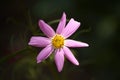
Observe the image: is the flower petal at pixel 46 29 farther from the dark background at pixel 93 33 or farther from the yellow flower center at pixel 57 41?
the dark background at pixel 93 33

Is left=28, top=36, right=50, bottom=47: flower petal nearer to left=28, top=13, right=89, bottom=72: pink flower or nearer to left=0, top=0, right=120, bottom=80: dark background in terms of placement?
left=28, top=13, right=89, bottom=72: pink flower

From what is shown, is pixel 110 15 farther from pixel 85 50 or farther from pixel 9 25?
pixel 9 25

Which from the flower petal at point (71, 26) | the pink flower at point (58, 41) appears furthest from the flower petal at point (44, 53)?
the flower petal at point (71, 26)

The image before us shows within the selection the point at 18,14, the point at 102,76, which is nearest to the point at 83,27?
the point at 102,76

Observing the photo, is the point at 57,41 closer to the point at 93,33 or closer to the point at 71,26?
the point at 71,26

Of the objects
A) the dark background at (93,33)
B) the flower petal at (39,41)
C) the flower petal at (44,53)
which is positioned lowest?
the dark background at (93,33)

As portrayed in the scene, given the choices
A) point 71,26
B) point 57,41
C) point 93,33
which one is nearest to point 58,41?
point 57,41
